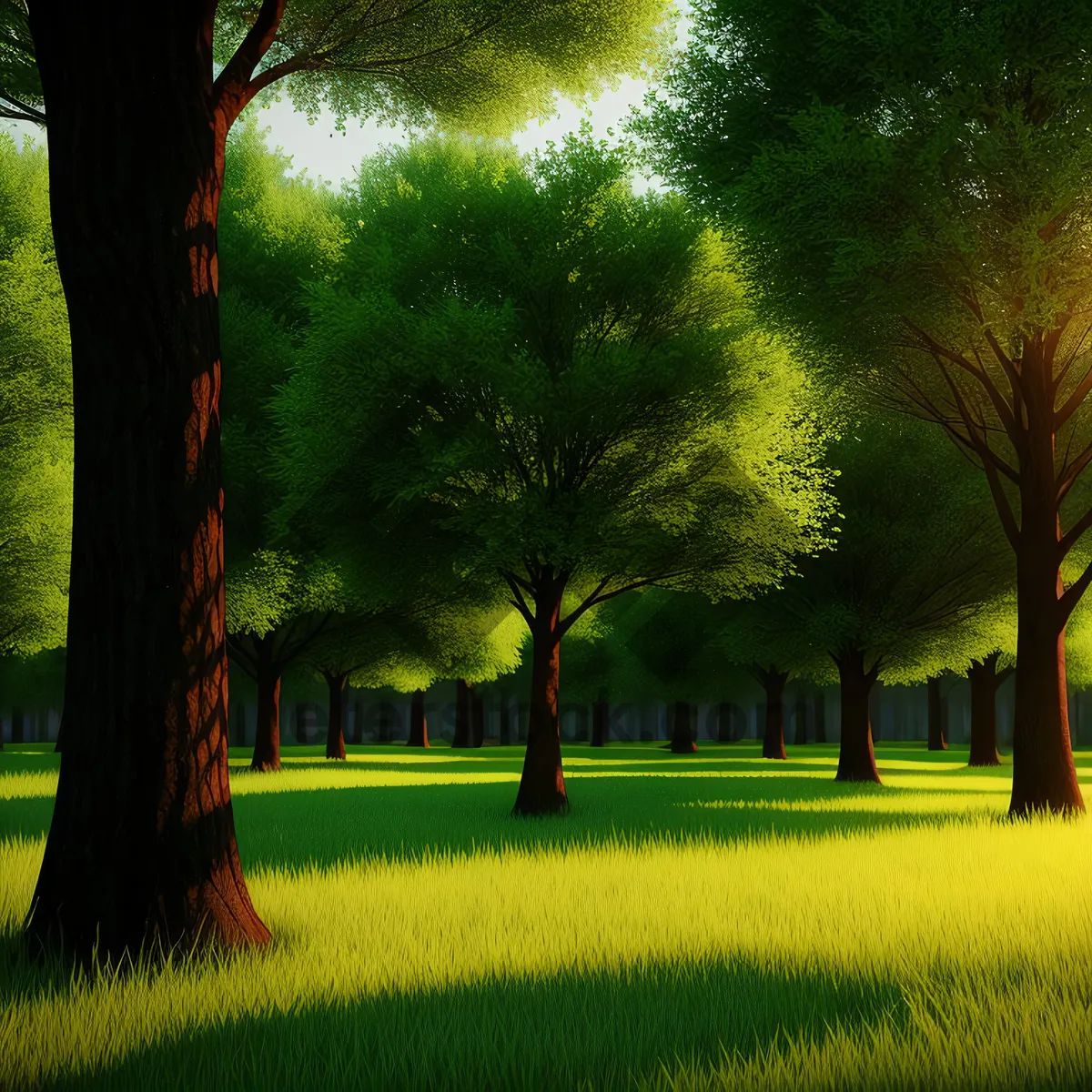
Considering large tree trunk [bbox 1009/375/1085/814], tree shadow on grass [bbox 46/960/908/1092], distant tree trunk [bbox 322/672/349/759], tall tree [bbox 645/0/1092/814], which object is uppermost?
tall tree [bbox 645/0/1092/814]

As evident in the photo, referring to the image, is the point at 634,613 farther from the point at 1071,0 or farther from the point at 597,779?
the point at 1071,0

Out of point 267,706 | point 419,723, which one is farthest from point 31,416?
point 419,723

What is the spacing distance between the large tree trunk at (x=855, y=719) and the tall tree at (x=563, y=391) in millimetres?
9405

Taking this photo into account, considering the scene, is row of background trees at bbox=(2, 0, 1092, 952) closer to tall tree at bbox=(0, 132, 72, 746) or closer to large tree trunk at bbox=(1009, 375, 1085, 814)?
large tree trunk at bbox=(1009, 375, 1085, 814)

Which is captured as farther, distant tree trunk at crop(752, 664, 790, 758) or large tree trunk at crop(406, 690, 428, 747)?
large tree trunk at crop(406, 690, 428, 747)

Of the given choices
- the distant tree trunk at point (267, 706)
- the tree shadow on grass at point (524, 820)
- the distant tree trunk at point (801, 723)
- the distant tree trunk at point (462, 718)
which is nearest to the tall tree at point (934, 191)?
the tree shadow on grass at point (524, 820)

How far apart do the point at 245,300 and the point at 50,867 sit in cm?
2047

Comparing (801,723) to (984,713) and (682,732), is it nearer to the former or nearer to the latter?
(682,732)

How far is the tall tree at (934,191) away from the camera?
12.5m

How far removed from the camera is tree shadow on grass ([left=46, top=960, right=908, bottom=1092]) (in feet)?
14.4

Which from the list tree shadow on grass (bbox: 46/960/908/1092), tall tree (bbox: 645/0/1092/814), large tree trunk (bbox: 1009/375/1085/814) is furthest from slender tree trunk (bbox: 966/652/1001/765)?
tree shadow on grass (bbox: 46/960/908/1092)

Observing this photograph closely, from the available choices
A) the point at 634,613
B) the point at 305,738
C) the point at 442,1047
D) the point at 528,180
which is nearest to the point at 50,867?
the point at 442,1047

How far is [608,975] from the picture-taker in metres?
6.09

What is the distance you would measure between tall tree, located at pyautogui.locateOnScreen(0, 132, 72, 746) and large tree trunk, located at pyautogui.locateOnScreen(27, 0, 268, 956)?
1520 centimetres
